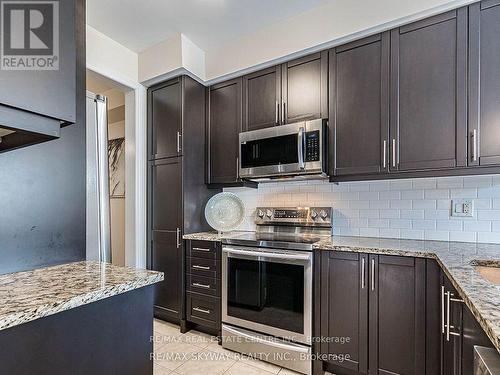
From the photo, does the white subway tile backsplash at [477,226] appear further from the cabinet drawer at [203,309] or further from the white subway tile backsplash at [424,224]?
the cabinet drawer at [203,309]

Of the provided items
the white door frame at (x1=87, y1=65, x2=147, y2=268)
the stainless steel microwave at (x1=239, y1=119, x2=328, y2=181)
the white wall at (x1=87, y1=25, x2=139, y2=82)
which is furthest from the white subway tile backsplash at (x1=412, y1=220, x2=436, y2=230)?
the white wall at (x1=87, y1=25, x2=139, y2=82)

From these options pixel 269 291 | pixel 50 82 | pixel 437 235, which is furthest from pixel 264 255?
pixel 50 82

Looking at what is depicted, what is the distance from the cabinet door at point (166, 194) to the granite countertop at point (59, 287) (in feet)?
4.68

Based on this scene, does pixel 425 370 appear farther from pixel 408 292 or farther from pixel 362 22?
pixel 362 22

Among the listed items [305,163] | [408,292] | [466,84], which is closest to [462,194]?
[466,84]

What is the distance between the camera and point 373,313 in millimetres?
1711

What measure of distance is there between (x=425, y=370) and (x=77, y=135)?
2194mm

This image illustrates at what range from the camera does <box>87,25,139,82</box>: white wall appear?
7.88 feet

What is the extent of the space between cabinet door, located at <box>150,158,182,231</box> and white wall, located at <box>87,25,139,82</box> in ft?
2.97

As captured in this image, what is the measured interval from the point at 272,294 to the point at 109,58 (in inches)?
98.5

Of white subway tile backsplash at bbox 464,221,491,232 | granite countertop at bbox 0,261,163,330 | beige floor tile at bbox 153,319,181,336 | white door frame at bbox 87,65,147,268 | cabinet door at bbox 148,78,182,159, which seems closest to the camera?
granite countertop at bbox 0,261,163,330

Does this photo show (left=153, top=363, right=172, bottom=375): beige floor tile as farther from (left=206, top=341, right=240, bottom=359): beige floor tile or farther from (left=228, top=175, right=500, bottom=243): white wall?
(left=228, top=175, right=500, bottom=243): white wall

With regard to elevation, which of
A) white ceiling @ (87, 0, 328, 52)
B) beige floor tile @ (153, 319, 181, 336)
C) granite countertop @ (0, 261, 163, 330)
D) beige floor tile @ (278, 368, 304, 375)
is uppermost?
white ceiling @ (87, 0, 328, 52)

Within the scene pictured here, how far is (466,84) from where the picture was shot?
67.1 inches
